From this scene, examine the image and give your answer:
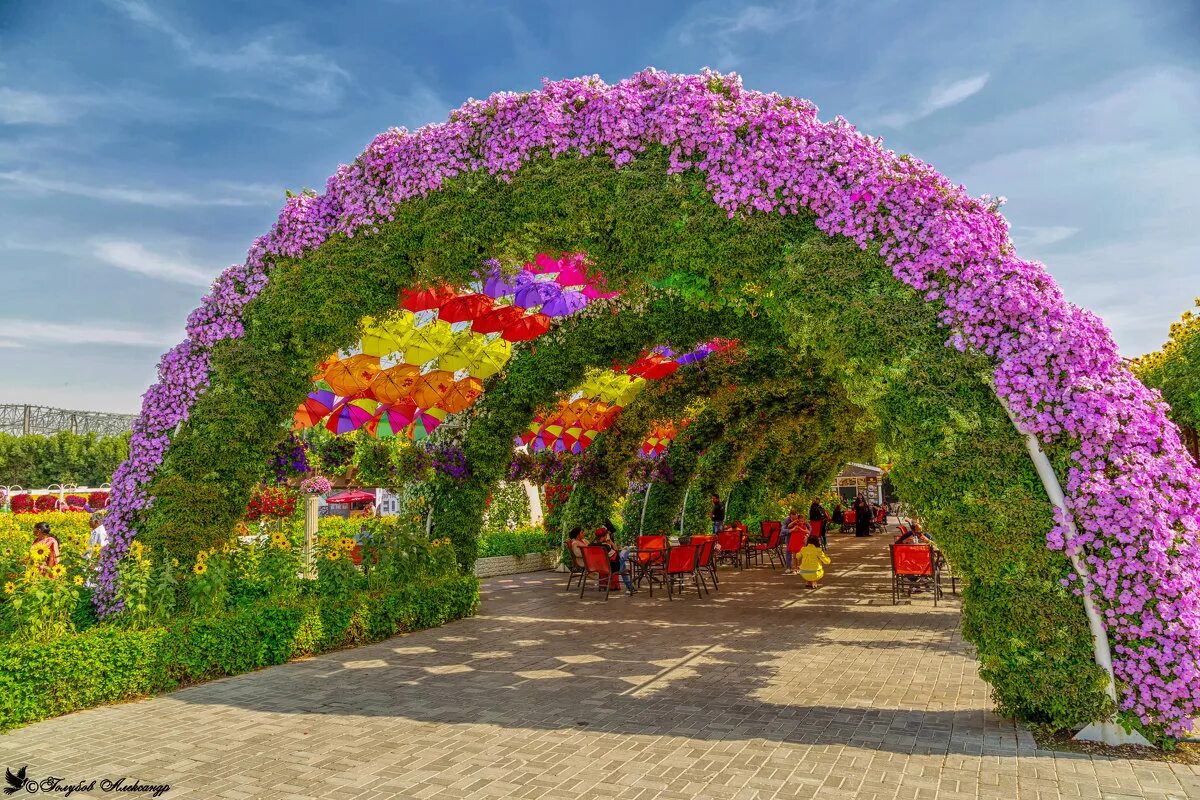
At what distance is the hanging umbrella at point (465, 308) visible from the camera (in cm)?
938

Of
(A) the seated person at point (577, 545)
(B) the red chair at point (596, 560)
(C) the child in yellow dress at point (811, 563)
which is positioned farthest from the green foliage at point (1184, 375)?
(A) the seated person at point (577, 545)

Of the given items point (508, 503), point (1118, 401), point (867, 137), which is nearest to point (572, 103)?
point (867, 137)

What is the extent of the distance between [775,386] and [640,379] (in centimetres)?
299

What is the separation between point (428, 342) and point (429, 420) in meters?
3.00

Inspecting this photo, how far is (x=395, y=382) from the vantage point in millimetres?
11234

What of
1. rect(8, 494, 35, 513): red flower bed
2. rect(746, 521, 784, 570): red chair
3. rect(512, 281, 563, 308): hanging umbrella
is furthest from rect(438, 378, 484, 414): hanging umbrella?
rect(8, 494, 35, 513): red flower bed

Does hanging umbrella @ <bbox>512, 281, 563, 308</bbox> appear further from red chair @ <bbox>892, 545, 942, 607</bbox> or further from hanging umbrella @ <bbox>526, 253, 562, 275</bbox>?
red chair @ <bbox>892, 545, 942, 607</bbox>

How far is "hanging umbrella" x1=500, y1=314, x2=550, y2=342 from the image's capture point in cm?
1038

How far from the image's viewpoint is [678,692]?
6137mm

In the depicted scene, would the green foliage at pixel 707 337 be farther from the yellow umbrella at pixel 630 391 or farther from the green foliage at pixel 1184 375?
the green foliage at pixel 1184 375

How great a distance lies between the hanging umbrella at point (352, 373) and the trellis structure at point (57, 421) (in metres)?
113

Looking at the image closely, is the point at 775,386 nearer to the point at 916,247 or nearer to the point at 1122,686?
the point at 916,247

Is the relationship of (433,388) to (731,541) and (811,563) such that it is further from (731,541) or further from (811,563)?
(731,541)

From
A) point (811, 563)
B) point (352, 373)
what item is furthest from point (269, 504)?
point (811, 563)
